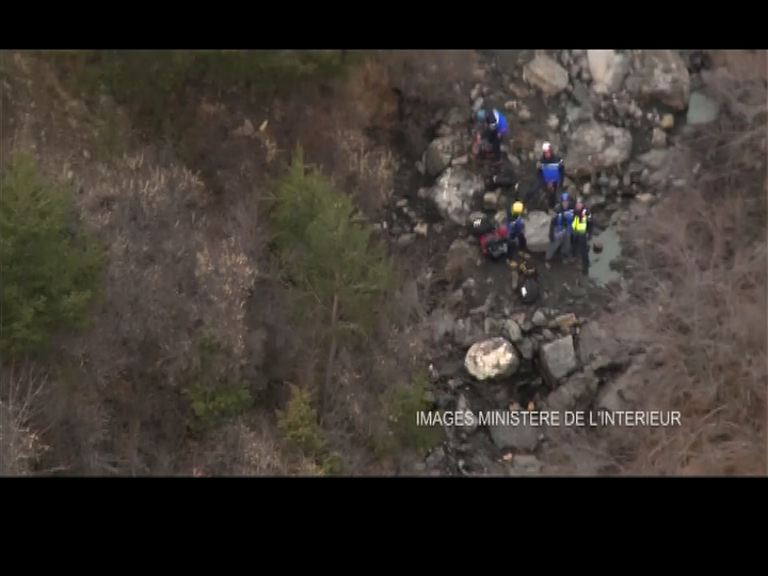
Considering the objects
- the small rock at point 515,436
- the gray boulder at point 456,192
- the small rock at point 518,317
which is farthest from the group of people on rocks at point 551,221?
the small rock at point 515,436

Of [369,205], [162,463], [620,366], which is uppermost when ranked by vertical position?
[369,205]

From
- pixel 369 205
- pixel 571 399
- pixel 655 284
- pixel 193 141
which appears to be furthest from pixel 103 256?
pixel 655 284

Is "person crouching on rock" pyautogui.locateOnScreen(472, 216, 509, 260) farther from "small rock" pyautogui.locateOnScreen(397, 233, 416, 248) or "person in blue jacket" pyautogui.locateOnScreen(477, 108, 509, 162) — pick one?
"person in blue jacket" pyautogui.locateOnScreen(477, 108, 509, 162)

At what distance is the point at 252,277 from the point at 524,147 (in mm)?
8344

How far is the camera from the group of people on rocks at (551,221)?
853 inches

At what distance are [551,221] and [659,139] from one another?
4178 mm

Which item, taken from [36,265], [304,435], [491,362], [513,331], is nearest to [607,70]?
[513,331]

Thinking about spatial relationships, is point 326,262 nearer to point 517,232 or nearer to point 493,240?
point 493,240

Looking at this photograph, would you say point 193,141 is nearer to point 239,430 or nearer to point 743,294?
point 239,430

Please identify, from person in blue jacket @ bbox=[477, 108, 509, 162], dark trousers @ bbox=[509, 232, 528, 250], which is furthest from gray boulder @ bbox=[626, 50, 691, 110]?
dark trousers @ bbox=[509, 232, 528, 250]

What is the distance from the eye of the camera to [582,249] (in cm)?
2181

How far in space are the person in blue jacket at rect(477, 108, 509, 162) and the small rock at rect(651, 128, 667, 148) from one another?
3765 mm

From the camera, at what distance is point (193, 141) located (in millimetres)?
21094

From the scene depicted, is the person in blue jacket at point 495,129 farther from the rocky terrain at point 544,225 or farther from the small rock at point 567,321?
the small rock at point 567,321
